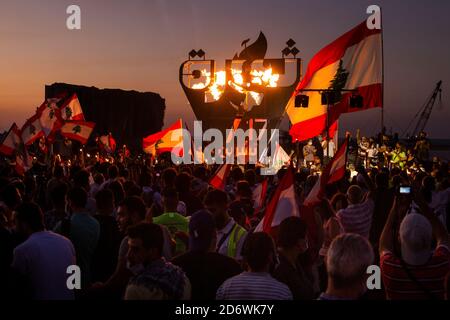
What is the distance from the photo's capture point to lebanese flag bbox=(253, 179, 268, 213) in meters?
9.41

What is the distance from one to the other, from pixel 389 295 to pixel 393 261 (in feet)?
0.84

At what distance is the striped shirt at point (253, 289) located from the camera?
173 inches

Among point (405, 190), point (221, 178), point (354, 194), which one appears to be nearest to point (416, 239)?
point (405, 190)

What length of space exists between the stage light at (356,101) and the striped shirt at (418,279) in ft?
33.9

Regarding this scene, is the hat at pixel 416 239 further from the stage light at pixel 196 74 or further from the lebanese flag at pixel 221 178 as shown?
the stage light at pixel 196 74

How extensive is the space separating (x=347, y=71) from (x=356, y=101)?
2.78ft

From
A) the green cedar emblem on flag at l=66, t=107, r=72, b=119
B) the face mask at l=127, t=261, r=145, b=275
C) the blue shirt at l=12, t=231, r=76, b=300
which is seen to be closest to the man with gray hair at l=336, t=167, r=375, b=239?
the face mask at l=127, t=261, r=145, b=275

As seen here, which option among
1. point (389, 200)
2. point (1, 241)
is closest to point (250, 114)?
point (389, 200)

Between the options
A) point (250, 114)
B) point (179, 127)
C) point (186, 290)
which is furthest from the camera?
point (250, 114)

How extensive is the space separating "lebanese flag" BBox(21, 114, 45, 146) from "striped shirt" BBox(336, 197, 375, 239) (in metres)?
10.8

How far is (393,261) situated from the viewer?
4895 mm

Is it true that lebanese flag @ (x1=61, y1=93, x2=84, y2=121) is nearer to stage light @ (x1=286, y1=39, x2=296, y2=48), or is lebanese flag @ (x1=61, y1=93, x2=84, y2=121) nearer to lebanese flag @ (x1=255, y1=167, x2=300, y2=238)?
lebanese flag @ (x1=255, y1=167, x2=300, y2=238)

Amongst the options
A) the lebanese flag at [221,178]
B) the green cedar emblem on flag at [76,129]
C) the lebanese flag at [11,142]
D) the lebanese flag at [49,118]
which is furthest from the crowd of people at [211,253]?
the green cedar emblem on flag at [76,129]

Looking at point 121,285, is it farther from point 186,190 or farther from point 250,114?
point 250,114
